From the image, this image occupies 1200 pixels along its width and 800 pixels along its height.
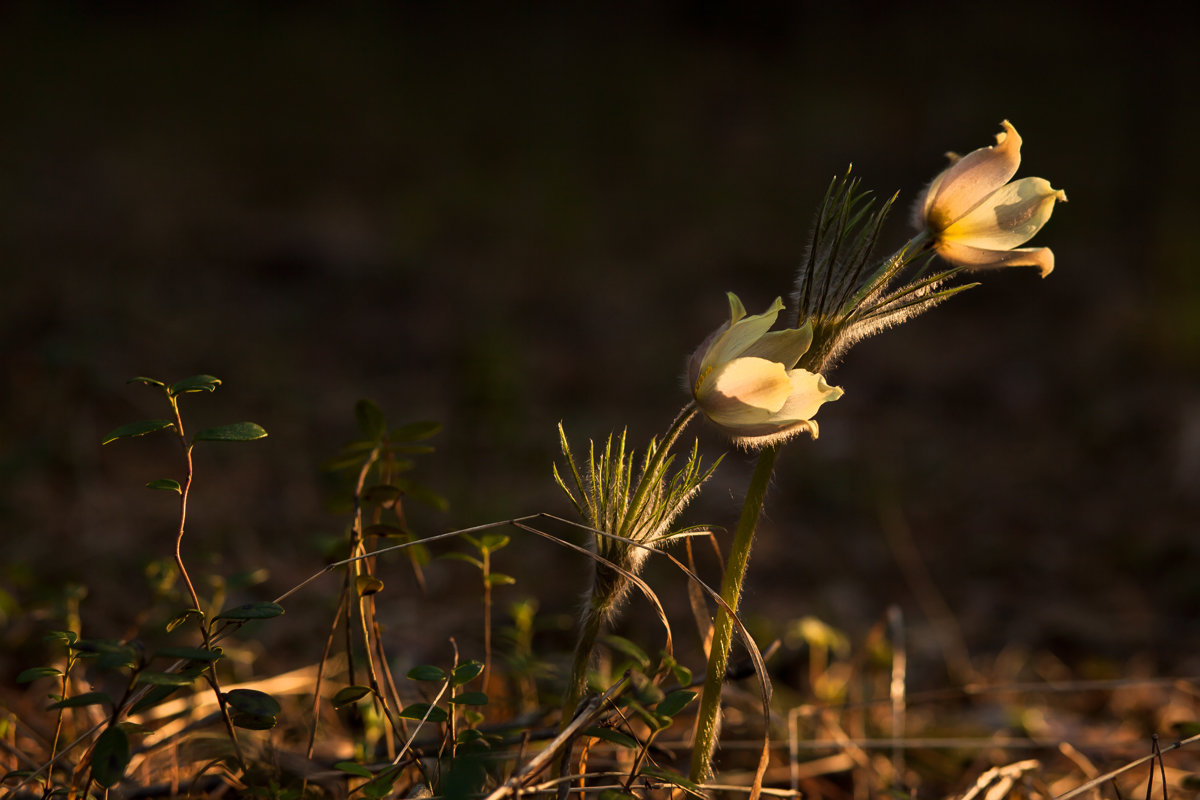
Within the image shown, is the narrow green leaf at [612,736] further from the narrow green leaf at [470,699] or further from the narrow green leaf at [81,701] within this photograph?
the narrow green leaf at [81,701]

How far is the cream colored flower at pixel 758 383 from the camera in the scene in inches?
38.4

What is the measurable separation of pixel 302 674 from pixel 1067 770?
1.64 m

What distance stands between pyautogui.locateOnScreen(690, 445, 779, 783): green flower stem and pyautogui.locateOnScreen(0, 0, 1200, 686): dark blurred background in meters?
0.11

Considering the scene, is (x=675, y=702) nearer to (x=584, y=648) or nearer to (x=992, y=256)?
(x=584, y=648)

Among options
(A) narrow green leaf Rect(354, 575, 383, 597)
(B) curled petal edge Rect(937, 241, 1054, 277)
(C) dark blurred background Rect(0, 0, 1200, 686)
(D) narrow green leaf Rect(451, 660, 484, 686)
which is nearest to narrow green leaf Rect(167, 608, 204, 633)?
(A) narrow green leaf Rect(354, 575, 383, 597)

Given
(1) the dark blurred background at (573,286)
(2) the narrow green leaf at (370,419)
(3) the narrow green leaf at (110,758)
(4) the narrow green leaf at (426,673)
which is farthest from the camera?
(1) the dark blurred background at (573,286)

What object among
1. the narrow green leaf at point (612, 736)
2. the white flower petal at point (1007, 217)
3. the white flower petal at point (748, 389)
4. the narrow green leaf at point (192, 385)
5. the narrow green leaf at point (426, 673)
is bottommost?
the narrow green leaf at point (612, 736)

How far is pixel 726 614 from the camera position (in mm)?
1133

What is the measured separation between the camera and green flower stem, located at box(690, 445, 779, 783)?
1.10 m

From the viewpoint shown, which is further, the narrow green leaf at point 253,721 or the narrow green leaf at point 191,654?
the narrow green leaf at point 253,721

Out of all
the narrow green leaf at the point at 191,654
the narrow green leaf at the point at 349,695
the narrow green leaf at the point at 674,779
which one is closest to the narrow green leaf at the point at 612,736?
the narrow green leaf at the point at 674,779

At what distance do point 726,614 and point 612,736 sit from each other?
21cm

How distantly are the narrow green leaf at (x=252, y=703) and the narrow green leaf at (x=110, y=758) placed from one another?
0.12 metres

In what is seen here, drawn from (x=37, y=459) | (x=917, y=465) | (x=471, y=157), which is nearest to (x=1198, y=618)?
(x=917, y=465)
